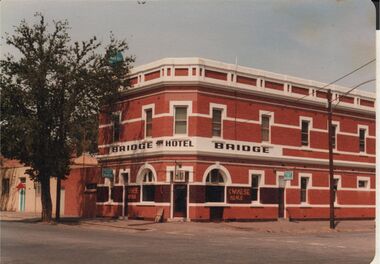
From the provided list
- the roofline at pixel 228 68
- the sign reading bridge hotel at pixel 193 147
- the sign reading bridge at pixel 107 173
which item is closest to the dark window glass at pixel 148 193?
the sign reading bridge hotel at pixel 193 147

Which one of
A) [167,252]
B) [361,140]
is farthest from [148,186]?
[167,252]

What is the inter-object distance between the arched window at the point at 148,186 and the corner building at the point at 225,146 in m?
0.06

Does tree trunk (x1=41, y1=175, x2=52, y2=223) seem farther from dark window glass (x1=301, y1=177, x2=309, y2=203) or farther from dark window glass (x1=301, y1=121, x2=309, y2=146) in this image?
dark window glass (x1=301, y1=121, x2=309, y2=146)

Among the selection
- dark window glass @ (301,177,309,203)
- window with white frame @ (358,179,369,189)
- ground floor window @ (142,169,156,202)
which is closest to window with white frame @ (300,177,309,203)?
dark window glass @ (301,177,309,203)

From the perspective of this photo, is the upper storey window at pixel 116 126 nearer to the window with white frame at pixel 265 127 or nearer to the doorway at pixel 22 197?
the window with white frame at pixel 265 127

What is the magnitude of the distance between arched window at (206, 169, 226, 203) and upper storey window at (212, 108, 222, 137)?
86.6 inches

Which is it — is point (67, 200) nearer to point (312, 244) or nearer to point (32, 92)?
point (32, 92)

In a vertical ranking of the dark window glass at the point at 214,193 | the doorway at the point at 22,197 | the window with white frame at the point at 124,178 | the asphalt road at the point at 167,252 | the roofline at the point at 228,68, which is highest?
the roofline at the point at 228,68

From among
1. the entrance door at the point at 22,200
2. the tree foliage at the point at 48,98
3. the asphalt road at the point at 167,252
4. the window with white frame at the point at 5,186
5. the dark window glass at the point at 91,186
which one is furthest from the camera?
the window with white frame at the point at 5,186

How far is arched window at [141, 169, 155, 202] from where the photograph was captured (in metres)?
33.1

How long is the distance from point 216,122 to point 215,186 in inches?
149

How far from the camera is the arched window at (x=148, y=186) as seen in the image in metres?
33.1

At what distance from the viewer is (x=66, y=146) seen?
31297 mm

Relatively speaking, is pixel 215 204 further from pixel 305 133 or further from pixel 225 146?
pixel 305 133
